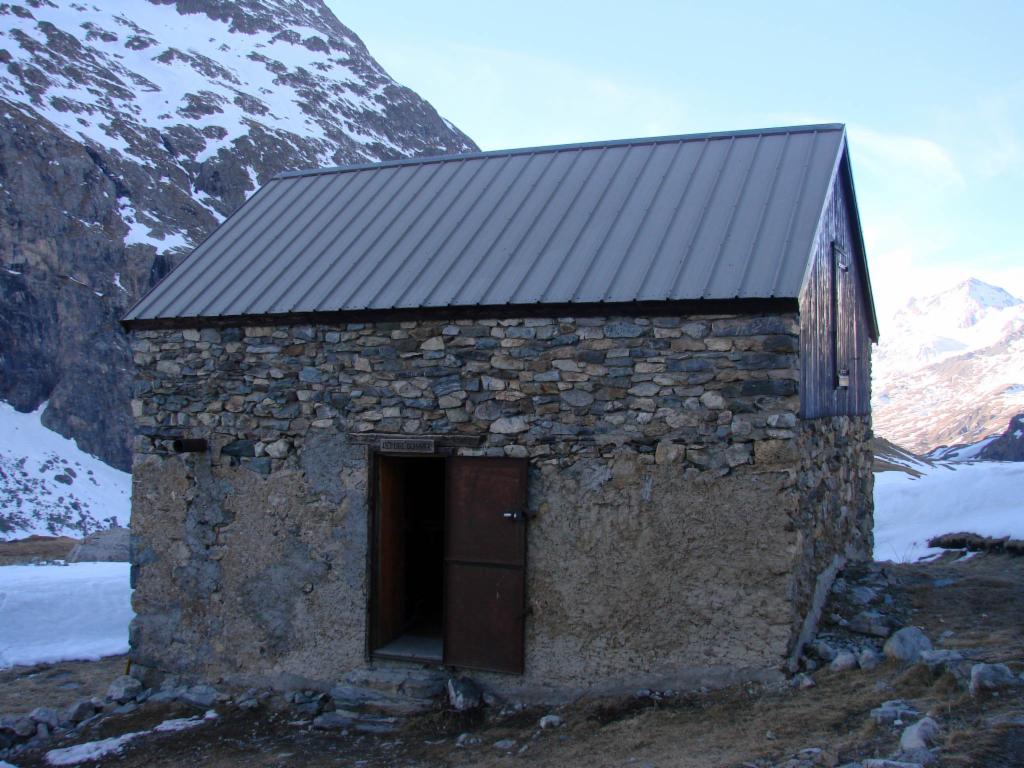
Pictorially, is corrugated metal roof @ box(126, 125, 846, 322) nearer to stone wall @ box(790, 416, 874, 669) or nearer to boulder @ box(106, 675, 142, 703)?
stone wall @ box(790, 416, 874, 669)

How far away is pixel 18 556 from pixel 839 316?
1574 centimetres

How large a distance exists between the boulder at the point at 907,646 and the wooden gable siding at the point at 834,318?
1776 millimetres

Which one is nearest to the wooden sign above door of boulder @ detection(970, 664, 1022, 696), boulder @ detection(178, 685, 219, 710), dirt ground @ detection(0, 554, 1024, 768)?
dirt ground @ detection(0, 554, 1024, 768)

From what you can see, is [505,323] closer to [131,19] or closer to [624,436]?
[624,436]

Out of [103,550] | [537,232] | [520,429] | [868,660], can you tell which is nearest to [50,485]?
[103,550]

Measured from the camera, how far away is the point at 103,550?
1516cm

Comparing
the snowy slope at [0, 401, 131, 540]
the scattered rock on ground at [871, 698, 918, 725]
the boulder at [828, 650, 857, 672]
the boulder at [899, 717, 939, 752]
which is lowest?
the snowy slope at [0, 401, 131, 540]

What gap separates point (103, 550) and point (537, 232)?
1125cm

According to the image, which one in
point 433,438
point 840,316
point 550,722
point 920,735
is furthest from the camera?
point 840,316

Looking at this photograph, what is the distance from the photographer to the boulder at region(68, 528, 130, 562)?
15031 millimetres

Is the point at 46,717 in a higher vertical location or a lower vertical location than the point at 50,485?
higher

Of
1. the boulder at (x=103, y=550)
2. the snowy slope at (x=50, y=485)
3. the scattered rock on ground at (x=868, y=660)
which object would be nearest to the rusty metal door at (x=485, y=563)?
the scattered rock on ground at (x=868, y=660)

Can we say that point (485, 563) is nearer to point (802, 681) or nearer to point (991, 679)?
point (802, 681)

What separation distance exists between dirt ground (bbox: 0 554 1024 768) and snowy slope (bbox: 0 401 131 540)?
70.6ft
